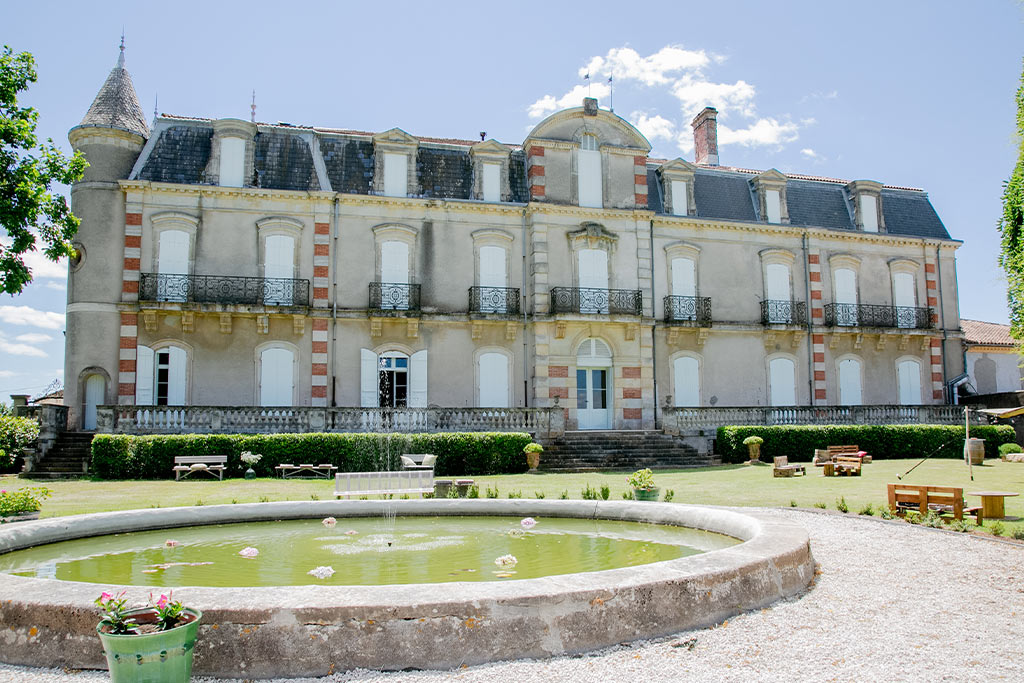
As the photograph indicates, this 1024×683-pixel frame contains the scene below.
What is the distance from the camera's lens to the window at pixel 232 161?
21594 mm

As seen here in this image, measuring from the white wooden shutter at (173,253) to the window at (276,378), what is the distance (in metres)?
3.23

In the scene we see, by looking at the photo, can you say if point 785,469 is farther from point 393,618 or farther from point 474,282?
point 393,618

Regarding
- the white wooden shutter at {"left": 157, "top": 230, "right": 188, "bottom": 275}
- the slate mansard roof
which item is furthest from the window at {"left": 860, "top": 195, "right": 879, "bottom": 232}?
the white wooden shutter at {"left": 157, "top": 230, "right": 188, "bottom": 275}

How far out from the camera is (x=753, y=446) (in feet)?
65.3

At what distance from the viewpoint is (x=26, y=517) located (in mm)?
9227

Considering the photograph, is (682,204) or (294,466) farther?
(682,204)

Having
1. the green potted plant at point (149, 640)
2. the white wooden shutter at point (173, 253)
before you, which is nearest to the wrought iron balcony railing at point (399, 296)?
the white wooden shutter at point (173, 253)

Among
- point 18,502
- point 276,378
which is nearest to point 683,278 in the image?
→ point 276,378

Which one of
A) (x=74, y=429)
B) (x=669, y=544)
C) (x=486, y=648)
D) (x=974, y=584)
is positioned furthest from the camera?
(x=74, y=429)

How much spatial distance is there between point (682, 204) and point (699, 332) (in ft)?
14.3

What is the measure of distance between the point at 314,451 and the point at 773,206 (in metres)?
17.5

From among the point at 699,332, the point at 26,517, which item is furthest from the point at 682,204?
the point at 26,517

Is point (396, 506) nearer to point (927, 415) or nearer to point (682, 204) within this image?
point (682, 204)

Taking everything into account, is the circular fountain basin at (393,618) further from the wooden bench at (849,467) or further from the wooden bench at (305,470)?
the wooden bench at (849,467)
